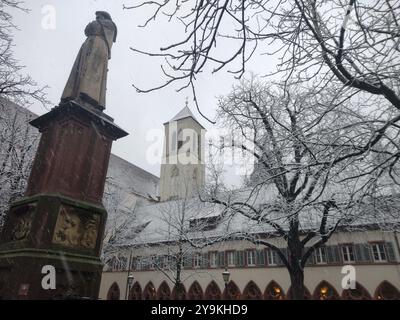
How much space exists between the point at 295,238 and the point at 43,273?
35.0ft

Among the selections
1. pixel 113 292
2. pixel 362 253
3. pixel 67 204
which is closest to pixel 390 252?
pixel 362 253

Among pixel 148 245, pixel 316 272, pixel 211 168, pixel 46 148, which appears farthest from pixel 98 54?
pixel 148 245

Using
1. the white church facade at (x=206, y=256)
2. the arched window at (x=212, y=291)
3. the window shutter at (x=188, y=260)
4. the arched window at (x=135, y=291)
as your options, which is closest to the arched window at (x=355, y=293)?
the white church facade at (x=206, y=256)

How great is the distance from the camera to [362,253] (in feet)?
70.7

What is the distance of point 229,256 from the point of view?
1049 inches

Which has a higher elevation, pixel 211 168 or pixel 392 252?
pixel 211 168

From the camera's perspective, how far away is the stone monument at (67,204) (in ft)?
14.1

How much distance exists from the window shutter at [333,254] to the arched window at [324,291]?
165 centimetres

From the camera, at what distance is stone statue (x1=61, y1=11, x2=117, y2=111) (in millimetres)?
6066

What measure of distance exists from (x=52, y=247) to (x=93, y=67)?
12.0 feet

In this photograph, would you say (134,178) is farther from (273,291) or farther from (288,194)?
(288,194)

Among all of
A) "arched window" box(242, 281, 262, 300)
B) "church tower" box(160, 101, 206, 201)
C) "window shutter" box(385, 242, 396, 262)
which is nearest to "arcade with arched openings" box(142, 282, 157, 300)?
"arched window" box(242, 281, 262, 300)

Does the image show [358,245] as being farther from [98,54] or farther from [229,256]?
[98,54]
